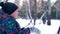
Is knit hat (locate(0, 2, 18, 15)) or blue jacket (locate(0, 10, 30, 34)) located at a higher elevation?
knit hat (locate(0, 2, 18, 15))

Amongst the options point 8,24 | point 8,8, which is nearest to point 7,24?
point 8,24

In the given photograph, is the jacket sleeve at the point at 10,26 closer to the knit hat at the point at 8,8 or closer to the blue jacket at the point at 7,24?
the blue jacket at the point at 7,24

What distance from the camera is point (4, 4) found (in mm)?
1662

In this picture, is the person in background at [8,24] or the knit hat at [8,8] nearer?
the person in background at [8,24]

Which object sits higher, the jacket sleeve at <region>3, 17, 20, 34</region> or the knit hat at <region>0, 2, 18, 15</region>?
the knit hat at <region>0, 2, 18, 15</region>

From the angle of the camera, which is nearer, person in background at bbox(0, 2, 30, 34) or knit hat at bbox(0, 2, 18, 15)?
person in background at bbox(0, 2, 30, 34)

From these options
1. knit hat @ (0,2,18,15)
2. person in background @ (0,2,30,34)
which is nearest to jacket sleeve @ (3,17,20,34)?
person in background @ (0,2,30,34)

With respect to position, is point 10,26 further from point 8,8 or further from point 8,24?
point 8,8

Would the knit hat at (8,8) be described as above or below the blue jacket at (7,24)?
above

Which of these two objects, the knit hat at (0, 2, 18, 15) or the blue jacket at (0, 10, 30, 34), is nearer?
the blue jacket at (0, 10, 30, 34)

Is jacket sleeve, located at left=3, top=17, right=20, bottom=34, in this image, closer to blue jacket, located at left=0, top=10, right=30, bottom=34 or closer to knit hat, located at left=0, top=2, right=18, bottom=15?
blue jacket, located at left=0, top=10, right=30, bottom=34

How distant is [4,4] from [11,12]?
0.29 ft

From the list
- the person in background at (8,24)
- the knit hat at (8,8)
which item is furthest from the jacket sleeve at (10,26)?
the knit hat at (8,8)

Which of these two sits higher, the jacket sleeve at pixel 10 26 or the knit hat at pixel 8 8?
the knit hat at pixel 8 8
